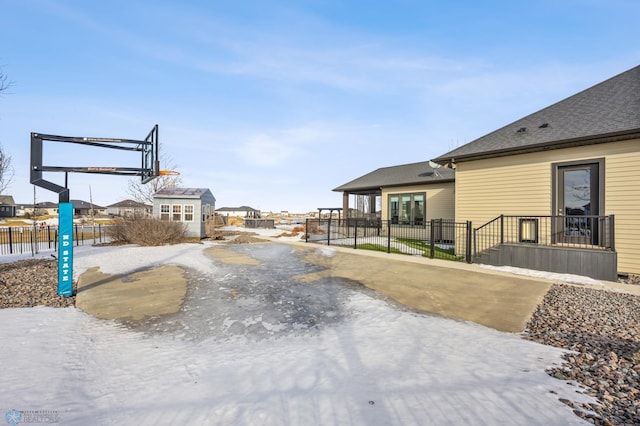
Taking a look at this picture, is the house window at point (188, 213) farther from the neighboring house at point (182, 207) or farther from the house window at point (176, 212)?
the house window at point (176, 212)

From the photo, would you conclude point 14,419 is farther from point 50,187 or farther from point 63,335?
point 50,187

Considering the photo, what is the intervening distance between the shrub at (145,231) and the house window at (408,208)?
13628mm

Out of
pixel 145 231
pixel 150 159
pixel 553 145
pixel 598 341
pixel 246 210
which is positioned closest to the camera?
pixel 598 341

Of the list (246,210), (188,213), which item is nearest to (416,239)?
(188,213)

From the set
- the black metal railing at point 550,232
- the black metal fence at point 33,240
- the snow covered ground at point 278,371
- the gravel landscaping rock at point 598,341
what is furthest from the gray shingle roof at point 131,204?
the gravel landscaping rock at point 598,341

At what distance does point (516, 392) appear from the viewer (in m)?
2.90

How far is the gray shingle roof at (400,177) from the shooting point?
17047 millimetres

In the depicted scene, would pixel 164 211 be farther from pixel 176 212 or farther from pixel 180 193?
pixel 180 193

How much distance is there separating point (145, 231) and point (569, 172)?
62.6 feet

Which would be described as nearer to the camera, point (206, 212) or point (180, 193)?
point (180, 193)

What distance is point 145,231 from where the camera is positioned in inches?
620

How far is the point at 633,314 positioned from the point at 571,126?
22.7 ft

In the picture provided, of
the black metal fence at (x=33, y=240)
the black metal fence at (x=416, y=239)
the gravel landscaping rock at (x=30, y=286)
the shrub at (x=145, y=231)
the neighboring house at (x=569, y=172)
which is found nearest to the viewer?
the gravel landscaping rock at (x=30, y=286)

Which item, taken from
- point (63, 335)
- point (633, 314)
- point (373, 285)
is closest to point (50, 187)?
point (63, 335)
